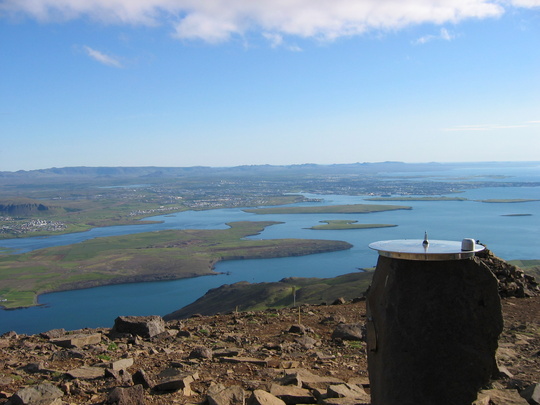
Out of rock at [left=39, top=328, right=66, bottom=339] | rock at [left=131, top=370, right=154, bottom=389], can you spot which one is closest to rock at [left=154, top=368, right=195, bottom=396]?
rock at [left=131, top=370, right=154, bottom=389]

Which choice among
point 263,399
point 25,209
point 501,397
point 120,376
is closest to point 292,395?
point 263,399

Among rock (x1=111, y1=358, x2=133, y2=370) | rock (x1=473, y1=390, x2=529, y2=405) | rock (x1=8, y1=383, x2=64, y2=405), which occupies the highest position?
rock (x1=473, y1=390, x2=529, y2=405)

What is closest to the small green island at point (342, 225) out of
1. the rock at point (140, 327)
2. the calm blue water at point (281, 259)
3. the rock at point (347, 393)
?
the calm blue water at point (281, 259)

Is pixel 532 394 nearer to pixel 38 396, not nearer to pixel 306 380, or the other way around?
pixel 306 380

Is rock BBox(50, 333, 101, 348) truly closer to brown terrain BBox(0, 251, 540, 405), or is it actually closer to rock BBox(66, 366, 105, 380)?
brown terrain BBox(0, 251, 540, 405)

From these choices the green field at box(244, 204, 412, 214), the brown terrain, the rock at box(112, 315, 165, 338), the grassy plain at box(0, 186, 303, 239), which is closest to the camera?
the brown terrain

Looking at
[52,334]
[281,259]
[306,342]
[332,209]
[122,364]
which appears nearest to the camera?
[122,364]

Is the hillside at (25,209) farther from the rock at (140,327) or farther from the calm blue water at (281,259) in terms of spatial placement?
the rock at (140,327)
